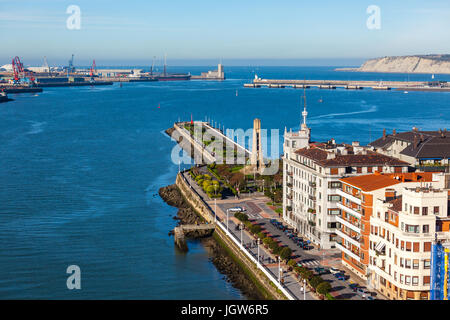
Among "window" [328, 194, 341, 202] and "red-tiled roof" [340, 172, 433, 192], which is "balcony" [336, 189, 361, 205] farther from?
"window" [328, 194, 341, 202]

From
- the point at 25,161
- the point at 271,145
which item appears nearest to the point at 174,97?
the point at 271,145

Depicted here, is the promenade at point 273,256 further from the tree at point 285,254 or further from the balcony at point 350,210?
the balcony at point 350,210

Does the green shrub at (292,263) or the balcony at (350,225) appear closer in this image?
the balcony at (350,225)

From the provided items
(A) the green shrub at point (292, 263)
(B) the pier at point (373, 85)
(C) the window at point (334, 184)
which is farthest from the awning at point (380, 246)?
(B) the pier at point (373, 85)

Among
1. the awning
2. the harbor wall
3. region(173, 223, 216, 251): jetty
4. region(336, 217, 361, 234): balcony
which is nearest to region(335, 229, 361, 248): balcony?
region(336, 217, 361, 234): balcony

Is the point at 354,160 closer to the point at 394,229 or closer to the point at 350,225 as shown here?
the point at 350,225

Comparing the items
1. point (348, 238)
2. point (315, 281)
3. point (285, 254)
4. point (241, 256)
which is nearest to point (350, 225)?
point (348, 238)
